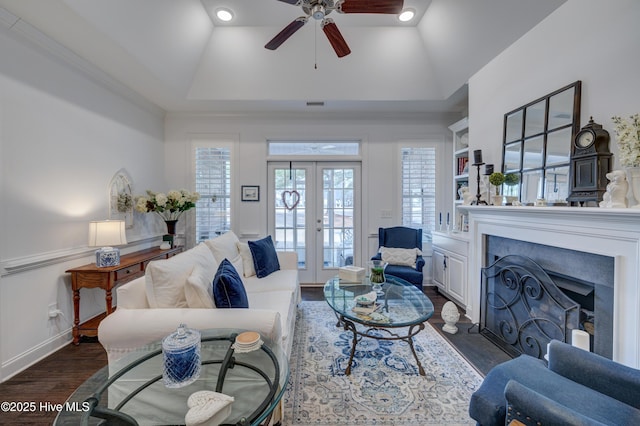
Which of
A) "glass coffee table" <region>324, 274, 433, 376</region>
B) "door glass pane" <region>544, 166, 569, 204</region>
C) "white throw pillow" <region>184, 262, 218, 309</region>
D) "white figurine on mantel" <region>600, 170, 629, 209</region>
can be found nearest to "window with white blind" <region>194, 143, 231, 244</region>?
"glass coffee table" <region>324, 274, 433, 376</region>

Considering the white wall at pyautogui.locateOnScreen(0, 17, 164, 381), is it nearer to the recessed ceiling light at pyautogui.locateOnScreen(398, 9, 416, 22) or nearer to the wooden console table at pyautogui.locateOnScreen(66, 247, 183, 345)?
the wooden console table at pyautogui.locateOnScreen(66, 247, 183, 345)

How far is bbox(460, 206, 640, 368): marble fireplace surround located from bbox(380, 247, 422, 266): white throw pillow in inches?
55.1

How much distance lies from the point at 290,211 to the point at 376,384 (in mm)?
2931

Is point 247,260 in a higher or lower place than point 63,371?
higher

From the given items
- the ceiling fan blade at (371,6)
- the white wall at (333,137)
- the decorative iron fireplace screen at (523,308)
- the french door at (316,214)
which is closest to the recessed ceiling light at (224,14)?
the white wall at (333,137)

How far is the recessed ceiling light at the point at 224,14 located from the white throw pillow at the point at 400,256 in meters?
3.58

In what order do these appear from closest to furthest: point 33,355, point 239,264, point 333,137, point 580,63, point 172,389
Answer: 1. point 172,389
2. point 580,63
3. point 33,355
4. point 239,264
5. point 333,137

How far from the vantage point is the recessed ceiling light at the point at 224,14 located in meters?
3.06

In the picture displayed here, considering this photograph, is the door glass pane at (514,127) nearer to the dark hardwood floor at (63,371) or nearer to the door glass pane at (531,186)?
the door glass pane at (531,186)

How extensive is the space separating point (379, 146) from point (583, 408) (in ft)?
12.3

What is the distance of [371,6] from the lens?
2.05 meters

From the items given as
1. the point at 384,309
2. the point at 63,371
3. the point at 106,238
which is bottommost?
the point at 63,371

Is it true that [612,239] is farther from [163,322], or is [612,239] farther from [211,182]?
[211,182]

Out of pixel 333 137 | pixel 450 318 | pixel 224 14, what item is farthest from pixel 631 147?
pixel 224 14
